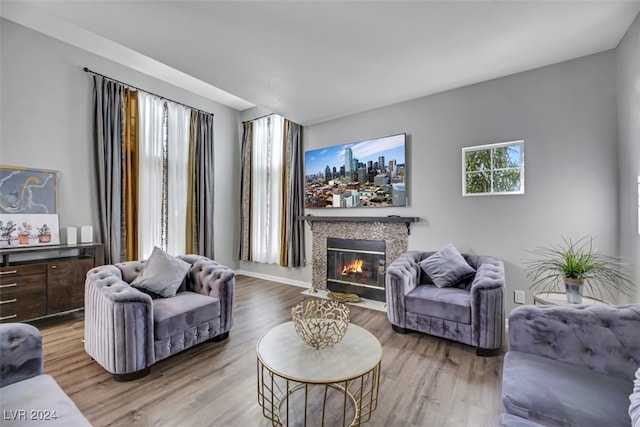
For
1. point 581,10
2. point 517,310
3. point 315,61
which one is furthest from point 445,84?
point 517,310

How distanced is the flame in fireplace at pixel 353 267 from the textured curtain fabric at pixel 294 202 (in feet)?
2.65

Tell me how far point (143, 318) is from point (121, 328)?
0.14m

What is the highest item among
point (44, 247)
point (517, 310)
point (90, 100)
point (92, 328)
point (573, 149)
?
point (90, 100)

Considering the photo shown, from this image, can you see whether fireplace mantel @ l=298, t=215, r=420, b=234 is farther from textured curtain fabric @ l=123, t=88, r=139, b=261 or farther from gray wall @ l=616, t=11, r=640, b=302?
textured curtain fabric @ l=123, t=88, r=139, b=261

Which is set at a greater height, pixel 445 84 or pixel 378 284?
pixel 445 84

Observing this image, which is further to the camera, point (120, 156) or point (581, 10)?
point (120, 156)

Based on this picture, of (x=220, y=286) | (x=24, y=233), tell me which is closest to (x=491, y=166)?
(x=220, y=286)

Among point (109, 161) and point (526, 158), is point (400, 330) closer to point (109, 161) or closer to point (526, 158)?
point (526, 158)

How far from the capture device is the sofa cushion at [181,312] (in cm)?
222

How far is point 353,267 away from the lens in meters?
4.27

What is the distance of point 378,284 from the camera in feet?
13.1

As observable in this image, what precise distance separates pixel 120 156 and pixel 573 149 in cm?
541

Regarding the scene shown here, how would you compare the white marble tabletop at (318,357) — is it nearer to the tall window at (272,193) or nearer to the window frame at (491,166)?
the window frame at (491,166)

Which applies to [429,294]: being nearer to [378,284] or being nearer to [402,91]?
[378,284]
